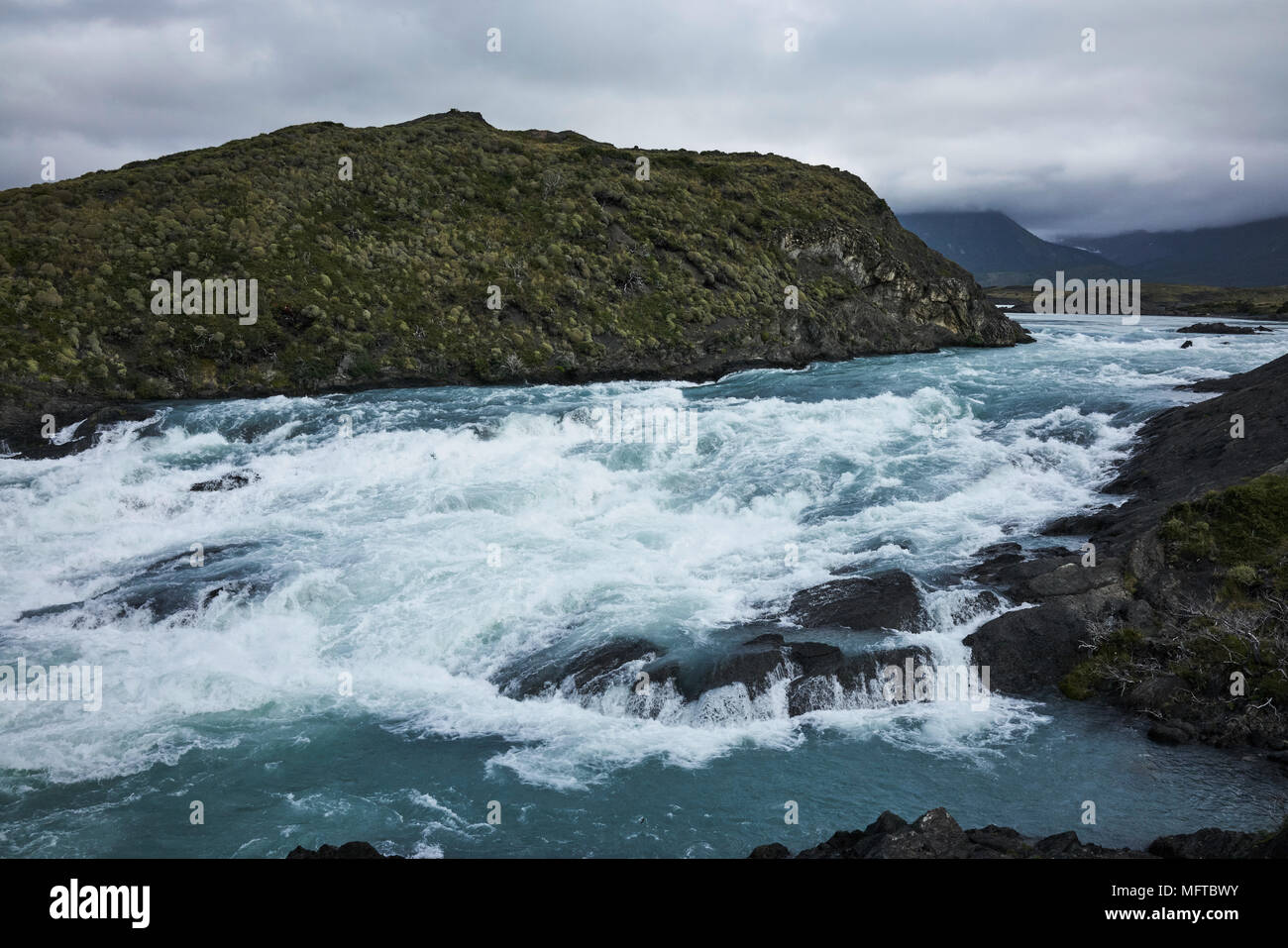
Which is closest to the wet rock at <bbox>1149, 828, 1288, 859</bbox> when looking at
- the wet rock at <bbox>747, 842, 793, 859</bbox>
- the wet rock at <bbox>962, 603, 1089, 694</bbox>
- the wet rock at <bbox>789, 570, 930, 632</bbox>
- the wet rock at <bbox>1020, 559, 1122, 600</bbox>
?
the wet rock at <bbox>747, 842, 793, 859</bbox>

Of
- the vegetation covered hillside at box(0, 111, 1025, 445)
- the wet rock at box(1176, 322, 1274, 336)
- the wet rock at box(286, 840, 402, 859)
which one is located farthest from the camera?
the wet rock at box(1176, 322, 1274, 336)

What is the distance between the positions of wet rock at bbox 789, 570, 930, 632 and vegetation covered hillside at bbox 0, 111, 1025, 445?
26835 mm

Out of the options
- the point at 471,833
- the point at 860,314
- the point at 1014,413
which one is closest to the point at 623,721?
the point at 471,833

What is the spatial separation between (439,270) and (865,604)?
3520 centimetres

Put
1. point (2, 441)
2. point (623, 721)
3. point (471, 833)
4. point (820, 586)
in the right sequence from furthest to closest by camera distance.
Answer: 1. point (2, 441)
2. point (820, 586)
3. point (623, 721)
4. point (471, 833)

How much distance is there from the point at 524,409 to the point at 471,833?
23.3 metres

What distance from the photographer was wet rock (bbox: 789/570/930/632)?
1614cm

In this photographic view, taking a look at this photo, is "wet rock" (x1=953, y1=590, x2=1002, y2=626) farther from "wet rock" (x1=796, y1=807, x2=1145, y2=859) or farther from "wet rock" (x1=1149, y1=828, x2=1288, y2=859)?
"wet rock" (x1=796, y1=807, x2=1145, y2=859)

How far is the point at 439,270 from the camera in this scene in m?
45.4

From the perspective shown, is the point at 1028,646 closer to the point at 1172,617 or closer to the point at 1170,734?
the point at 1172,617

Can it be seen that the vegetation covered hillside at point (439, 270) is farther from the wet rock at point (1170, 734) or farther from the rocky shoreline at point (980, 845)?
the wet rock at point (1170, 734)

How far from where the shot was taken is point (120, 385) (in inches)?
1332

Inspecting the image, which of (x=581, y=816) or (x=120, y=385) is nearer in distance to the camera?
(x=581, y=816)
